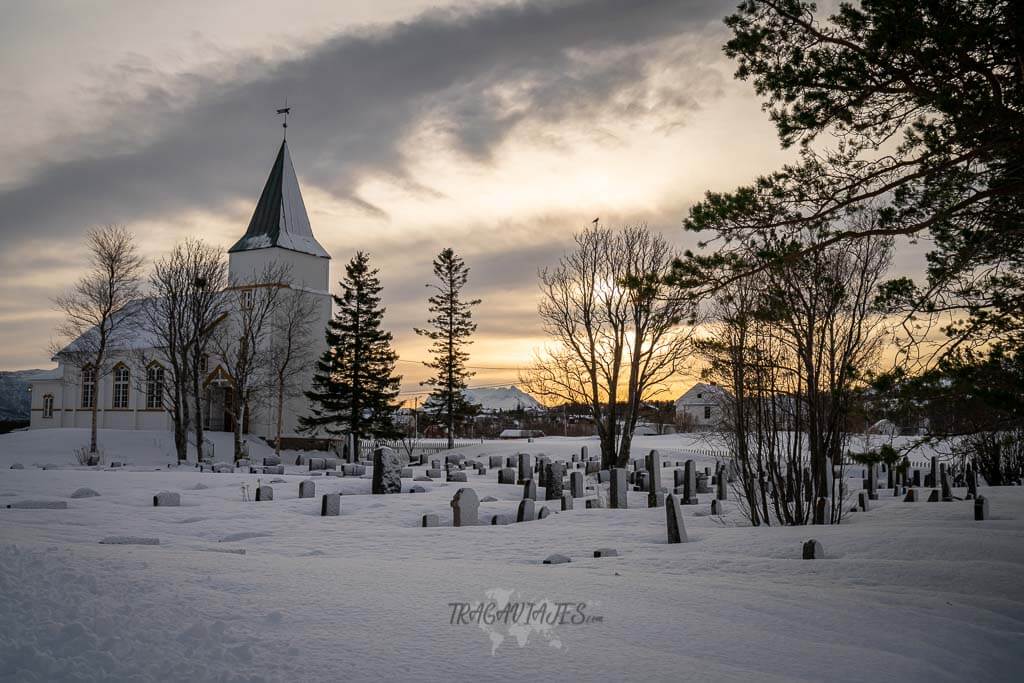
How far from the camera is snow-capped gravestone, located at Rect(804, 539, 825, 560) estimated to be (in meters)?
8.25

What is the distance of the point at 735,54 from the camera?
305 inches

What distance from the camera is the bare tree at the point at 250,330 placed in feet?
115

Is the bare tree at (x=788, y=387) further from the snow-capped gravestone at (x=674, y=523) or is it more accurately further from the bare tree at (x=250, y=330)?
the bare tree at (x=250, y=330)

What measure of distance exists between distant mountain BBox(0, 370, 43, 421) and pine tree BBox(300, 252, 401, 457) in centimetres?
3948

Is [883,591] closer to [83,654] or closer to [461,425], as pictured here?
[83,654]

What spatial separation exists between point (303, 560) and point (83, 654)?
3478 mm

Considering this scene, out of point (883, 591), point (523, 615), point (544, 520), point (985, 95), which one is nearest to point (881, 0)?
point (985, 95)

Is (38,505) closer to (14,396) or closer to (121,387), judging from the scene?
(121,387)

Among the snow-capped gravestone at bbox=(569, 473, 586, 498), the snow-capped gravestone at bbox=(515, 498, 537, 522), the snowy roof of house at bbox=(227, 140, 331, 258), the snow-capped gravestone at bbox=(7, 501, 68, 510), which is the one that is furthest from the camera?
the snowy roof of house at bbox=(227, 140, 331, 258)

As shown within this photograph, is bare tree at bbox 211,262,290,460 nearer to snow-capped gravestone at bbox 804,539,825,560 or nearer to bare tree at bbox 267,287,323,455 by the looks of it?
bare tree at bbox 267,287,323,455

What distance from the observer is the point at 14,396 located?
6631cm

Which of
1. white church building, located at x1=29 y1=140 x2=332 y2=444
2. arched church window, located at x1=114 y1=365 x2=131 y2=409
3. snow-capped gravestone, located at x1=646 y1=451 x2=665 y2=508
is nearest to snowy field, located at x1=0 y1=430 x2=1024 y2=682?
snow-capped gravestone, located at x1=646 y1=451 x2=665 y2=508

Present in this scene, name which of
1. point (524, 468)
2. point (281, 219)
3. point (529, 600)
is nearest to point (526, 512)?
point (529, 600)

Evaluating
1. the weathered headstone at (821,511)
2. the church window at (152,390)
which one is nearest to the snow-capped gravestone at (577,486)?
the weathered headstone at (821,511)
